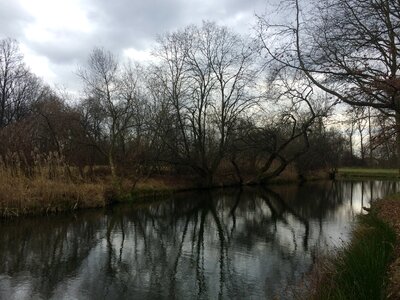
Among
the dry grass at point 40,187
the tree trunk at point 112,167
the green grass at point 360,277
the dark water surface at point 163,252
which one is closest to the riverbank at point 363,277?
the green grass at point 360,277

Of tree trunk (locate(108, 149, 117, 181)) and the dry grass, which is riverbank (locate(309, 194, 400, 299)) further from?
tree trunk (locate(108, 149, 117, 181))

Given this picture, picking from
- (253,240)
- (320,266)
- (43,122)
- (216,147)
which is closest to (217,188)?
(216,147)

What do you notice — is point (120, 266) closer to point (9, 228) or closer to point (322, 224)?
point (9, 228)

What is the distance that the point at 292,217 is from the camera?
21500 millimetres

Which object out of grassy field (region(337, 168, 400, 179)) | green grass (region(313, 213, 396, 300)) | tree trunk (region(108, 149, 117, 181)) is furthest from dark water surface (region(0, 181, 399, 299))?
grassy field (region(337, 168, 400, 179))

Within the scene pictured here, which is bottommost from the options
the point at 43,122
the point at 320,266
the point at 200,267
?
the point at 200,267

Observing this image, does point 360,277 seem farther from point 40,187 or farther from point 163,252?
point 40,187

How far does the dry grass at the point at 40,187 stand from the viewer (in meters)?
17.3

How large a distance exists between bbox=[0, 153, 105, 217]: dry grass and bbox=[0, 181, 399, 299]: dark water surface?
71cm

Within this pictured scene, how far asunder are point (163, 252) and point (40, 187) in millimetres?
7779

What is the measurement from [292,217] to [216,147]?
1938 centimetres

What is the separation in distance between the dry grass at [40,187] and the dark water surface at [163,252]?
710 millimetres

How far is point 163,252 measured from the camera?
13031mm

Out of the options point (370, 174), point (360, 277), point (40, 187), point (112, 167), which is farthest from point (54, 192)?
point (370, 174)
